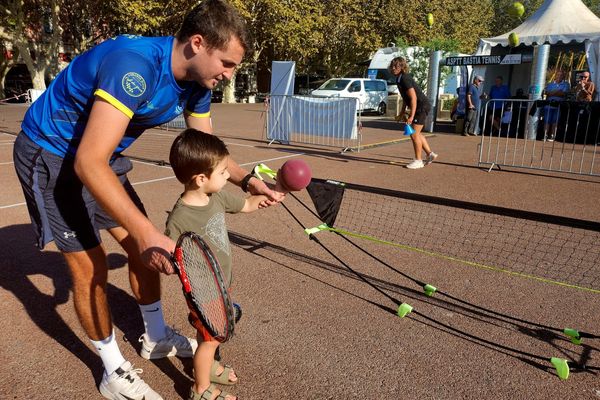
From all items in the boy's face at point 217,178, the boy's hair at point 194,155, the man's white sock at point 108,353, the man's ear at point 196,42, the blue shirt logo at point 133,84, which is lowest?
the man's white sock at point 108,353

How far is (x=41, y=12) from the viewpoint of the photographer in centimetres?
2998

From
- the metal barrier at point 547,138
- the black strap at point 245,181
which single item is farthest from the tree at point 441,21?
the black strap at point 245,181

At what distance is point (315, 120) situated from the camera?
12500 millimetres

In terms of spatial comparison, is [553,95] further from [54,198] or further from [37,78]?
[37,78]

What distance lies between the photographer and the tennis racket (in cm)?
182

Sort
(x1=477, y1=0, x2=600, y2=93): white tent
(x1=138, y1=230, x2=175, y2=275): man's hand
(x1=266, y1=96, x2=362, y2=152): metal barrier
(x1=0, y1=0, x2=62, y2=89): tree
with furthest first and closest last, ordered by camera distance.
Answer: (x1=0, y1=0, x2=62, y2=89): tree
(x1=477, y1=0, x2=600, y2=93): white tent
(x1=266, y1=96, x2=362, y2=152): metal barrier
(x1=138, y1=230, x2=175, y2=275): man's hand

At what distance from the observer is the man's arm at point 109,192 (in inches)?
70.2

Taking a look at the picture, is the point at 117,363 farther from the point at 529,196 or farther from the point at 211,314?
the point at 529,196

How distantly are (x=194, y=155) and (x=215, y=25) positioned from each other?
618mm

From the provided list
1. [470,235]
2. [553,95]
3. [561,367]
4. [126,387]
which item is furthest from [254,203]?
[553,95]

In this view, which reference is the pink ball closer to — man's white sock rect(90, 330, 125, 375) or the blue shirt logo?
the blue shirt logo

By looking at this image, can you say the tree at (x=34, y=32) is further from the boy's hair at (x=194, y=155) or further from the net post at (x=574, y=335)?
the net post at (x=574, y=335)

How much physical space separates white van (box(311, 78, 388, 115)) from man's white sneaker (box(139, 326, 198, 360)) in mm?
19545

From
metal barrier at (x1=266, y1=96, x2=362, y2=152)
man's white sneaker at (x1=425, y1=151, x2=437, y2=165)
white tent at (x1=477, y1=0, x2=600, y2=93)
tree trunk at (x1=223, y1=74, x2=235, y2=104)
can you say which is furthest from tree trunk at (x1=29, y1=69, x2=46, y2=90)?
man's white sneaker at (x1=425, y1=151, x2=437, y2=165)
